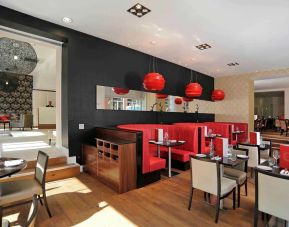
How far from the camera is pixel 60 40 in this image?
405 centimetres

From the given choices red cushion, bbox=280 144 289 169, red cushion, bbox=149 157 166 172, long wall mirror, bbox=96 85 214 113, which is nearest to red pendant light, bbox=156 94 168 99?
long wall mirror, bbox=96 85 214 113

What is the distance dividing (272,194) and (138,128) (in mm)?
3205

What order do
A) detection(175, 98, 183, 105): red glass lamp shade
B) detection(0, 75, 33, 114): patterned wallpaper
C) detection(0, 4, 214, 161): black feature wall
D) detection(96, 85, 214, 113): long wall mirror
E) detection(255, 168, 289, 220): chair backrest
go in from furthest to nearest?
detection(0, 75, 33, 114): patterned wallpaper
detection(175, 98, 183, 105): red glass lamp shade
detection(96, 85, 214, 113): long wall mirror
detection(0, 4, 214, 161): black feature wall
detection(255, 168, 289, 220): chair backrest

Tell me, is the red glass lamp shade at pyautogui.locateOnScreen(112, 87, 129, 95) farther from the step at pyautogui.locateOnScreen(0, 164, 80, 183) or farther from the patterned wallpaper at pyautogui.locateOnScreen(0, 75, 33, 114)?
the patterned wallpaper at pyautogui.locateOnScreen(0, 75, 33, 114)

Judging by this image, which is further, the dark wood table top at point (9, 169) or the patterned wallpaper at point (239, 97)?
the patterned wallpaper at point (239, 97)

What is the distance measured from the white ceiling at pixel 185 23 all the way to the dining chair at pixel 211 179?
245 centimetres

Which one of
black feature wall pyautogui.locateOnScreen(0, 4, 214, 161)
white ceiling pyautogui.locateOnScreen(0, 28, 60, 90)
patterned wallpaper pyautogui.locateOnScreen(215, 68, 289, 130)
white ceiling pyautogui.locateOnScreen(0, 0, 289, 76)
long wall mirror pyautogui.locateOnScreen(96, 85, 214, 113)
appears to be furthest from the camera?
patterned wallpaper pyautogui.locateOnScreen(215, 68, 289, 130)

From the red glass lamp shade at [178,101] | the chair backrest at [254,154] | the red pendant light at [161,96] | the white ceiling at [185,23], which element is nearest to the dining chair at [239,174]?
the chair backrest at [254,154]

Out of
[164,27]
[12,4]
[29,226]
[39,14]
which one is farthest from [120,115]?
[29,226]

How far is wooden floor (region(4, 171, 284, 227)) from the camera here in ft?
7.53

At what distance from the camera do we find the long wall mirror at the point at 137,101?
4.52 m

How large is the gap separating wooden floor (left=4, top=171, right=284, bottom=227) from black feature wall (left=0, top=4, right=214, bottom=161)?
1.28m

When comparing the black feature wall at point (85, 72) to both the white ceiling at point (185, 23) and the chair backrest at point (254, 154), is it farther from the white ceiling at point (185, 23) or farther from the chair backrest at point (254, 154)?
the chair backrest at point (254, 154)

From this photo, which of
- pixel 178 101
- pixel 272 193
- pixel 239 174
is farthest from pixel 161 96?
pixel 272 193
